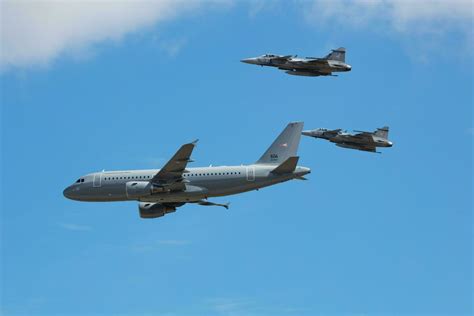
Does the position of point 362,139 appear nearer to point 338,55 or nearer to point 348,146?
point 348,146

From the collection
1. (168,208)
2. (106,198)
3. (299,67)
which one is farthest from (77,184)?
(299,67)

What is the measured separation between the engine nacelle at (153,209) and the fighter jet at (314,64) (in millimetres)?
20810

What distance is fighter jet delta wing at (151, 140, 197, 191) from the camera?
63425mm

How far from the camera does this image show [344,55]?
86.5m

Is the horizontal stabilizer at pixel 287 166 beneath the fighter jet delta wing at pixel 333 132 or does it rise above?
beneath

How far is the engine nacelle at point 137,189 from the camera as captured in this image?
66613mm

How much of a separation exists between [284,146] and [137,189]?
41.3ft

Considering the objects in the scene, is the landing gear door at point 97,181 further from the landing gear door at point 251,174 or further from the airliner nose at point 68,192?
the landing gear door at point 251,174

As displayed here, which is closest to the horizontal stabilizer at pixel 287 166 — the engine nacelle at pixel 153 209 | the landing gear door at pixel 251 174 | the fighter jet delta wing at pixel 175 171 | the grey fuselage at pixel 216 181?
the grey fuselage at pixel 216 181

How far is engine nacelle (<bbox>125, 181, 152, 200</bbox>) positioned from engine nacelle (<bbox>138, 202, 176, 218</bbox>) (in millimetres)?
6092

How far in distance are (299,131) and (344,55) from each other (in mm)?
18635

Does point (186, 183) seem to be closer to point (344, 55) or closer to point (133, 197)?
point (133, 197)

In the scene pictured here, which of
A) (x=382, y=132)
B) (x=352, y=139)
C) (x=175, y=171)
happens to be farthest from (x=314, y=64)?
(x=175, y=171)

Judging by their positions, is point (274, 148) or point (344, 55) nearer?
point (274, 148)
